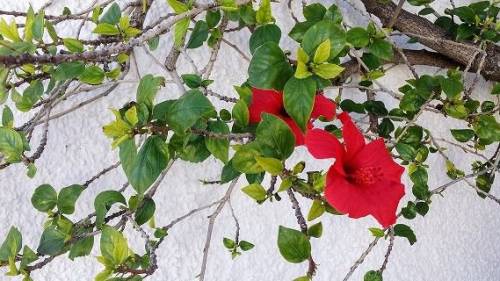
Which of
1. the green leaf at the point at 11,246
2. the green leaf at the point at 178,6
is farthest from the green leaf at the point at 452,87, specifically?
the green leaf at the point at 11,246

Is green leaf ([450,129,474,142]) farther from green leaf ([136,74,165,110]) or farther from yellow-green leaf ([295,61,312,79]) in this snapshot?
green leaf ([136,74,165,110])

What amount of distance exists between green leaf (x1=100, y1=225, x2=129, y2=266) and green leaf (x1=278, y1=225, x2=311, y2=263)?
17cm

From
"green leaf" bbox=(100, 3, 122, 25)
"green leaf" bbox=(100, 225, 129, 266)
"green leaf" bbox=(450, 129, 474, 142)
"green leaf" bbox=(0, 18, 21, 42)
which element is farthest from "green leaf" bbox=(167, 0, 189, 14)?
"green leaf" bbox=(450, 129, 474, 142)

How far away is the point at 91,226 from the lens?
2.36ft

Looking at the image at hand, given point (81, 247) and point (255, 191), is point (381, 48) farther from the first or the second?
point (81, 247)

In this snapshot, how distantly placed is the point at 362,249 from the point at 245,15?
658 mm

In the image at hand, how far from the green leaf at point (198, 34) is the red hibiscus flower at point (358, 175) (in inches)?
11.3

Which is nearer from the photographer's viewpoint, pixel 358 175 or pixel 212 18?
pixel 358 175

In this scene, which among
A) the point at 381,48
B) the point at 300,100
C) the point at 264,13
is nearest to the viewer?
the point at 300,100

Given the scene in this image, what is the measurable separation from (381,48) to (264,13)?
219 millimetres

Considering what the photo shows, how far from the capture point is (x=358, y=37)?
83 cm

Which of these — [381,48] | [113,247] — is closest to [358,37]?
[381,48]

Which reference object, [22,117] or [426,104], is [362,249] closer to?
[426,104]

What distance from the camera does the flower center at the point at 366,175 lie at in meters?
0.56
